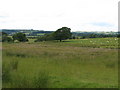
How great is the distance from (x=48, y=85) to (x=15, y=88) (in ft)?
4.79

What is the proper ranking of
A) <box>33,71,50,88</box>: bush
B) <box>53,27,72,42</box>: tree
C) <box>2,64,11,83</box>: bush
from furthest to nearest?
<box>53,27,72,42</box>: tree < <box>2,64,11,83</box>: bush < <box>33,71,50,88</box>: bush

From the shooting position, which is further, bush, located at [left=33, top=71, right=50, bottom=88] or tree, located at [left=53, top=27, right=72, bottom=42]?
tree, located at [left=53, top=27, right=72, bottom=42]

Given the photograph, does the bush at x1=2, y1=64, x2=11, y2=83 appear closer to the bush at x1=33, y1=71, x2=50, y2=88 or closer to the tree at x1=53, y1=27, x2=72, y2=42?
the bush at x1=33, y1=71, x2=50, y2=88

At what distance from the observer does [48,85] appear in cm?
805

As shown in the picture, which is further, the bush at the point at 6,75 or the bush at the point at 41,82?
the bush at the point at 6,75

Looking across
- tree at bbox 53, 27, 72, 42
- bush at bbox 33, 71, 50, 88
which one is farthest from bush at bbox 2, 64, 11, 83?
tree at bbox 53, 27, 72, 42

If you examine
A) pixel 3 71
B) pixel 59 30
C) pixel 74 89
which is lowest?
pixel 74 89

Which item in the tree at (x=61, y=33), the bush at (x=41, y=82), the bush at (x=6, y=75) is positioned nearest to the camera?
the bush at (x=41, y=82)

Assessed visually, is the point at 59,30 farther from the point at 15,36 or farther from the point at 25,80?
the point at 25,80

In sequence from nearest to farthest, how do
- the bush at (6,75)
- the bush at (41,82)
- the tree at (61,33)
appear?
the bush at (41,82), the bush at (6,75), the tree at (61,33)

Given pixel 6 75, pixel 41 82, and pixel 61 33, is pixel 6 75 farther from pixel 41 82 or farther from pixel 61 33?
pixel 61 33

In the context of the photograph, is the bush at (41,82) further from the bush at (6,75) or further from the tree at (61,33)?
the tree at (61,33)

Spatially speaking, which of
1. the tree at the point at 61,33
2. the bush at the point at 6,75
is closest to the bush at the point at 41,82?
the bush at the point at 6,75

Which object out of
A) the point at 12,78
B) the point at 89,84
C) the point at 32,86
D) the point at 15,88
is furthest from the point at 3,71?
the point at 89,84
